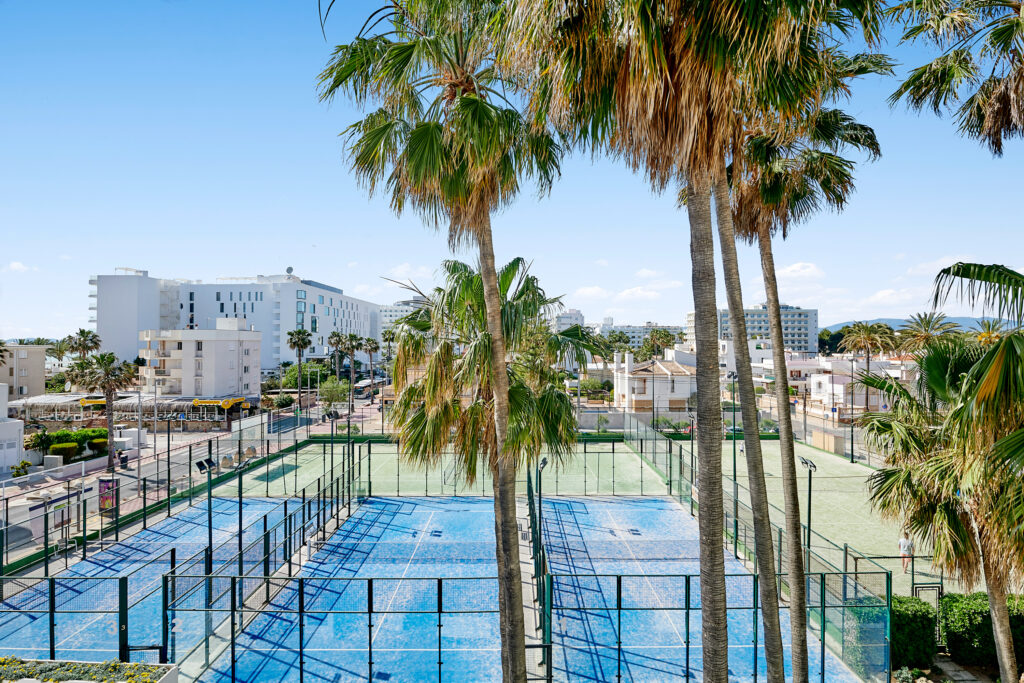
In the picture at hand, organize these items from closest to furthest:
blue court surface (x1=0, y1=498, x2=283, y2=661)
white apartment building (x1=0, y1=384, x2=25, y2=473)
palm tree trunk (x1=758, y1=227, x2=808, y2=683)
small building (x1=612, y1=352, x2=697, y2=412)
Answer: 1. palm tree trunk (x1=758, y1=227, x2=808, y2=683)
2. blue court surface (x1=0, y1=498, x2=283, y2=661)
3. white apartment building (x1=0, y1=384, x2=25, y2=473)
4. small building (x1=612, y1=352, x2=697, y2=412)

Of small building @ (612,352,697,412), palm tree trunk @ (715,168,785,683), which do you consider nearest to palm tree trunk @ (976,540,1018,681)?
palm tree trunk @ (715,168,785,683)

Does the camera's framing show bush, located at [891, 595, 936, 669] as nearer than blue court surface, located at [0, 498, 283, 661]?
Yes

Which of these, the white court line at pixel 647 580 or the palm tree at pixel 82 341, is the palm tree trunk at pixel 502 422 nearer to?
the white court line at pixel 647 580

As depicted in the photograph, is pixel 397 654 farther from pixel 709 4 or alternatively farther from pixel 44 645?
pixel 709 4

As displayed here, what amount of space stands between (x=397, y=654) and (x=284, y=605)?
4.77m

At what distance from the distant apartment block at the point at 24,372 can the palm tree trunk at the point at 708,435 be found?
69241 mm

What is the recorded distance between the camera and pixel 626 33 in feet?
16.3

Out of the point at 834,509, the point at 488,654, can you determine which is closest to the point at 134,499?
the point at 488,654

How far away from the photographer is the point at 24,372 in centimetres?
5934

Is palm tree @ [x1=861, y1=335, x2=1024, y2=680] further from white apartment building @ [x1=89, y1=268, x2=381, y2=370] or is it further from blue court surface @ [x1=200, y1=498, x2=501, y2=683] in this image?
white apartment building @ [x1=89, y1=268, x2=381, y2=370]

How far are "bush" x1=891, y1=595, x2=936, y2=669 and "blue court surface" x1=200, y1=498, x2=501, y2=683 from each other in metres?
8.67

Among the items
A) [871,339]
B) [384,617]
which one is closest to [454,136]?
[384,617]

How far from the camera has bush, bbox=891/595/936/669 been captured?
13281 millimetres

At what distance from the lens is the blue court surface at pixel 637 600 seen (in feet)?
44.9
